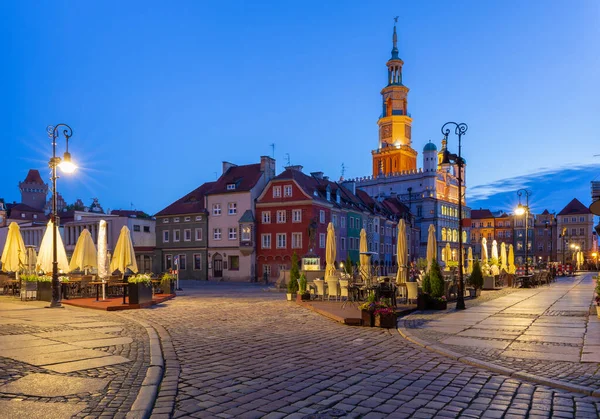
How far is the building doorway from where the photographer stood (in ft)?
174

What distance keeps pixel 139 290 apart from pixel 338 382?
12.9 m

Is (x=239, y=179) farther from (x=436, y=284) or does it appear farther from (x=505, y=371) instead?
(x=505, y=371)

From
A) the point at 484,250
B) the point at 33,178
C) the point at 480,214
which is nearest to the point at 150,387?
the point at 484,250

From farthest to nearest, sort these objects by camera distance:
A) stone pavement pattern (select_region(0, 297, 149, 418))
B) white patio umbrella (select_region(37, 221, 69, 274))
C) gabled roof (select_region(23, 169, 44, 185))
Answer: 1. gabled roof (select_region(23, 169, 44, 185))
2. white patio umbrella (select_region(37, 221, 69, 274))
3. stone pavement pattern (select_region(0, 297, 149, 418))

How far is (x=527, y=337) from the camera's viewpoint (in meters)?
11.5

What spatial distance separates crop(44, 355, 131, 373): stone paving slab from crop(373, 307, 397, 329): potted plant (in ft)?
22.4

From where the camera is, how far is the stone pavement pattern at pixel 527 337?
848cm

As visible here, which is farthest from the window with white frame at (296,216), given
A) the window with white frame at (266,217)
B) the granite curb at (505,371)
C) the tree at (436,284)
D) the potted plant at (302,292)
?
the granite curb at (505,371)

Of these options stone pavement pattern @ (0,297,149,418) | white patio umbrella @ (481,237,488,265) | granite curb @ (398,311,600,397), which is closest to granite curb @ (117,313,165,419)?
stone pavement pattern @ (0,297,149,418)

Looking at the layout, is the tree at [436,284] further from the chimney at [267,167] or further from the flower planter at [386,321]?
the chimney at [267,167]

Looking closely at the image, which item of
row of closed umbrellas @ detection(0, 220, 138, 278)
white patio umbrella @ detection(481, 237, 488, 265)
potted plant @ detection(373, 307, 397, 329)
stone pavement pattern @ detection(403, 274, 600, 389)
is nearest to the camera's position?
stone pavement pattern @ detection(403, 274, 600, 389)

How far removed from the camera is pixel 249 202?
5166 centimetres

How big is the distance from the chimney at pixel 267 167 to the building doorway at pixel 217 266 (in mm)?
10123

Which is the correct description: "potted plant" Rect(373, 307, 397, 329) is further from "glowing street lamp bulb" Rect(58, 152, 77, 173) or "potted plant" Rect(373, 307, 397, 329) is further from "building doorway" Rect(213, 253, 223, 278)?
"building doorway" Rect(213, 253, 223, 278)
